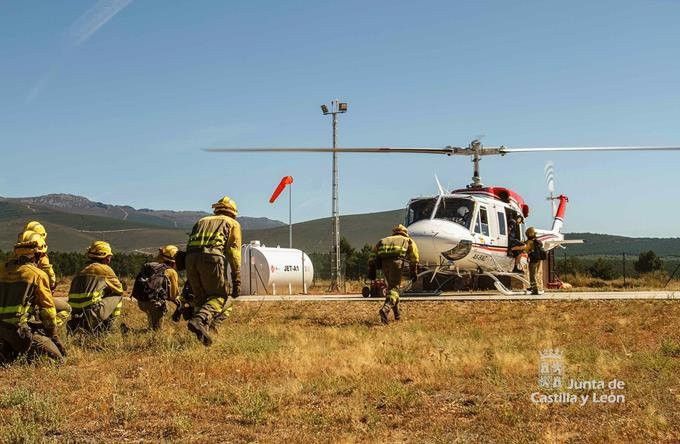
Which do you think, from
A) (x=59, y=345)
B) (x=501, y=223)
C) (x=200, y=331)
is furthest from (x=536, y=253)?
(x=59, y=345)

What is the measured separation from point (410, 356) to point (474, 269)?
10571 mm

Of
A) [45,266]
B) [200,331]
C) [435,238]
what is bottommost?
[200,331]

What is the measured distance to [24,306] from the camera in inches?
317

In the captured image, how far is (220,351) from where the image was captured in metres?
8.70

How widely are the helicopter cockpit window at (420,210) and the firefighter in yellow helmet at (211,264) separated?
9.04m

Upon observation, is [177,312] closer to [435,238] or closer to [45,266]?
[45,266]

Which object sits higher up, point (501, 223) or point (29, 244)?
point (501, 223)

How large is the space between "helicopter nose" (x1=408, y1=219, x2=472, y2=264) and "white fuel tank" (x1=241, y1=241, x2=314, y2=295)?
9.95 metres

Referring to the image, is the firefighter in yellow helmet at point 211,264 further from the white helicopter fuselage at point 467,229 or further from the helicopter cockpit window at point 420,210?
the helicopter cockpit window at point 420,210

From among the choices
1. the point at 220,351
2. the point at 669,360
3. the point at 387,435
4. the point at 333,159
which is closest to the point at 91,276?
the point at 220,351

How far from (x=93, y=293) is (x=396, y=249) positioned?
18.5 ft

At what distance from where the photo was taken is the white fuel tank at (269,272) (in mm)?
26156

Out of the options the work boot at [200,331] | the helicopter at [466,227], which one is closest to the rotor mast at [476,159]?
the helicopter at [466,227]

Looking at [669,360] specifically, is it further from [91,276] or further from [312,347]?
[91,276]
